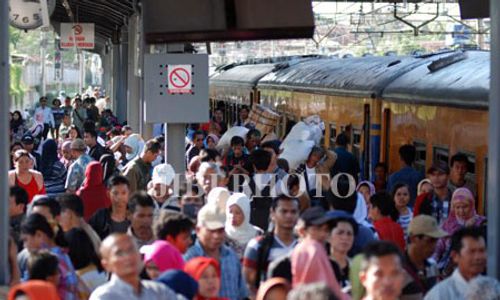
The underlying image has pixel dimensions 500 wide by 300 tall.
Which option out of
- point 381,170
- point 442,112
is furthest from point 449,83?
point 381,170

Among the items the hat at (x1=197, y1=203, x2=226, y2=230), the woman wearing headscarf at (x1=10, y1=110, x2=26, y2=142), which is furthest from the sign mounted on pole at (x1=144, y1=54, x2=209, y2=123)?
the woman wearing headscarf at (x1=10, y1=110, x2=26, y2=142)

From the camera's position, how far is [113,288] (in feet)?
19.6

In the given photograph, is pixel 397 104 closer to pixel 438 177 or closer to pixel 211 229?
pixel 438 177

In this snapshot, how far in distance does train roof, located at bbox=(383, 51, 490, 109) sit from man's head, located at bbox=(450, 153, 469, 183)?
49 centimetres

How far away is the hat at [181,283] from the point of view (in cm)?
626

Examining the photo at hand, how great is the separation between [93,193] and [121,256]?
17.3 feet

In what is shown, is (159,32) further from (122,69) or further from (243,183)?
(122,69)

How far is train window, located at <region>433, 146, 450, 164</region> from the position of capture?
41.4 feet

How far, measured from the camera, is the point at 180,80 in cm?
1283

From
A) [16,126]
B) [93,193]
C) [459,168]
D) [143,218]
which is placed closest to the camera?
[143,218]

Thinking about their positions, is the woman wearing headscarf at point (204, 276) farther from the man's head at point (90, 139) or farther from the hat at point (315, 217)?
the man's head at point (90, 139)

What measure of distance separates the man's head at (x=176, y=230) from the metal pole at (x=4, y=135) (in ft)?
3.25

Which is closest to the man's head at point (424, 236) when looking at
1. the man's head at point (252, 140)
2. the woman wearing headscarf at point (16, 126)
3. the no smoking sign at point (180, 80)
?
the no smoking sign at point (180, 80)

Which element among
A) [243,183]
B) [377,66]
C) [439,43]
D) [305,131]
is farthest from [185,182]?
[439,43]
